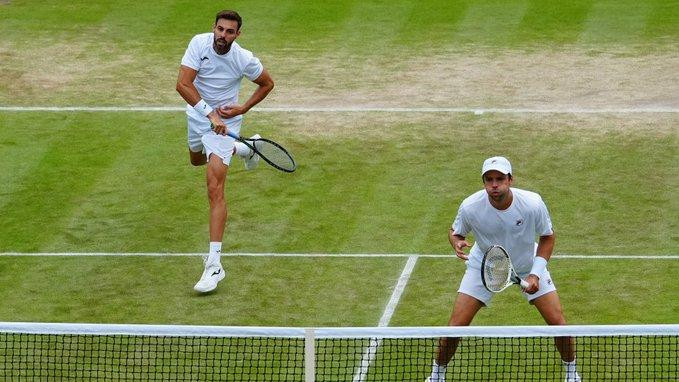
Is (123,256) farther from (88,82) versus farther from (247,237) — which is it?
(88,82)

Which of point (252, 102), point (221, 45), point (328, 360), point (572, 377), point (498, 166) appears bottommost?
point (328, 360)

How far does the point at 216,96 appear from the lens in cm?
1466

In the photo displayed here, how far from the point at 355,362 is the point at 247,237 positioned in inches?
140

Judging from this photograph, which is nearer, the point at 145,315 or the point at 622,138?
the point at 145,315

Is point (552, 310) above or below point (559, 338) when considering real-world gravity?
above

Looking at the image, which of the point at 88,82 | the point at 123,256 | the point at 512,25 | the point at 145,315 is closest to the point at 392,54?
the point at 512,25

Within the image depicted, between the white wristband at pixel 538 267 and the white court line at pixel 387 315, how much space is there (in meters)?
1.31

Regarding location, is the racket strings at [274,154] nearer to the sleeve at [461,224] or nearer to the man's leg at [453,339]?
the sleeve at [461,224]

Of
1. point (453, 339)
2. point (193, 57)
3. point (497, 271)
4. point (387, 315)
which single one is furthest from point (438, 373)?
point (193, 57)

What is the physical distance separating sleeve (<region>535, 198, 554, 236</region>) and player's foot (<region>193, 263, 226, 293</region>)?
3.58 meters

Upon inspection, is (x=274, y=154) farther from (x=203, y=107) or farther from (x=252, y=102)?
(x=203, y=107)

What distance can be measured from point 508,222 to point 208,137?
4.10m

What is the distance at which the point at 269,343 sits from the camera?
504 inches

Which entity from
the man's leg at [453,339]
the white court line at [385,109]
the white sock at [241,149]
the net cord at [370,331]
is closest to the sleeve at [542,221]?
the man's leg at [453,339]
